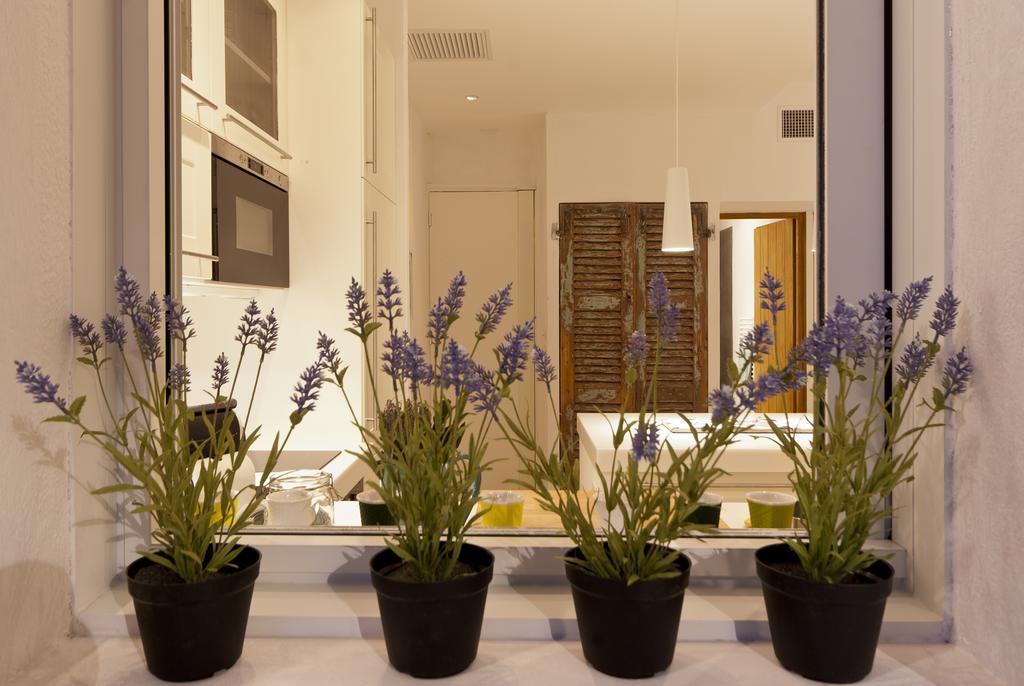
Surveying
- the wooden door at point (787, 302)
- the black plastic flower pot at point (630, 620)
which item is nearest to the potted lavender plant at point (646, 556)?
the black plastic flower pot at point (630, 620)

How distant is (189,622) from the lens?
1.98 ft

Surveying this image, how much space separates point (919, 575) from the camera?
2.42ft

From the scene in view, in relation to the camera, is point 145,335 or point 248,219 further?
point 248,219

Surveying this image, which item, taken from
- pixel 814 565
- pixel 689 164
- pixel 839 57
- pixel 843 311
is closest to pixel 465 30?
pixel 689 164

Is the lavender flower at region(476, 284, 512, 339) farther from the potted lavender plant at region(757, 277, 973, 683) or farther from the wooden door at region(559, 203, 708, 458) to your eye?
the wooden door at region(559, 203, 708, 458)

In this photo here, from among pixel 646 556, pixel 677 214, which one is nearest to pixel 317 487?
pixel 646 556

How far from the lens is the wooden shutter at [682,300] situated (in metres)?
1.29

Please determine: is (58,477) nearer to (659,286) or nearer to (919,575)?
(659,286)

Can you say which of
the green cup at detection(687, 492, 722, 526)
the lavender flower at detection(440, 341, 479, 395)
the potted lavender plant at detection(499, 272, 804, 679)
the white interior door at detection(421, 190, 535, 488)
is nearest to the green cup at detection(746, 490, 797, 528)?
the green cup at detection(687, 492, 722, 526)

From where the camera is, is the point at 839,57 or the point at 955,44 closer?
the point at 955,44

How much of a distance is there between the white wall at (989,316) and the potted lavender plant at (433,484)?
43 cm

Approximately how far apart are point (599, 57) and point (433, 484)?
1676mm

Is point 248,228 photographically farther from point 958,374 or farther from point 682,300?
point 958,374

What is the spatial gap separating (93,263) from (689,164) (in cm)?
148
